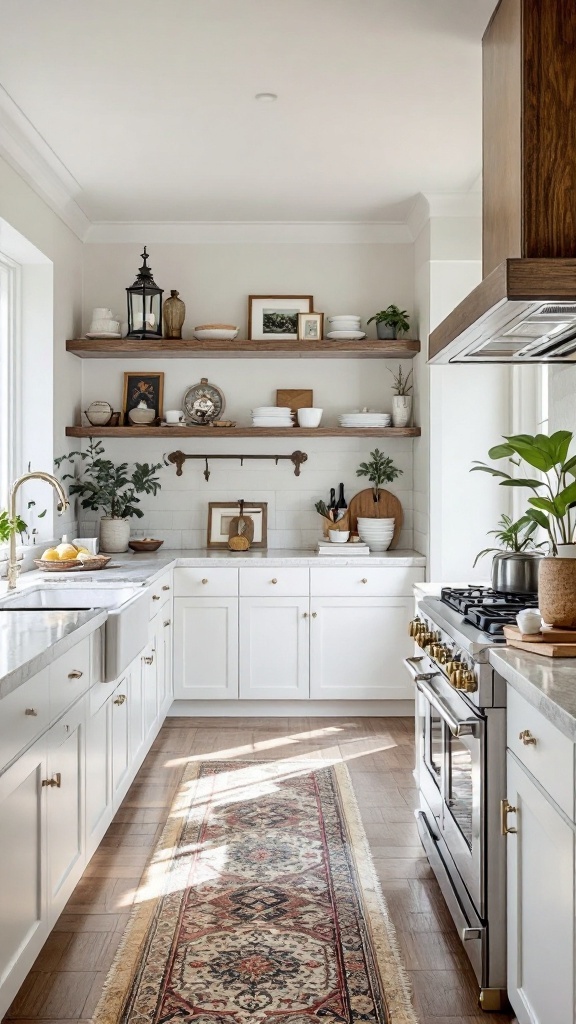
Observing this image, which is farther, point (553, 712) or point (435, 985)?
point (435, 985)

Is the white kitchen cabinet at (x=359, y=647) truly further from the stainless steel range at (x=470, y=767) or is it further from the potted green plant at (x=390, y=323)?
the stainless steel range at (x=470, y=767)

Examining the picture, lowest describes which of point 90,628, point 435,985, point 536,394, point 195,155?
point 435,985

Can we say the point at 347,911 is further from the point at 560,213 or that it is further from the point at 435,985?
the point at 560,213

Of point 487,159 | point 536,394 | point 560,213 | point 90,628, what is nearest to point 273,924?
point 90,628

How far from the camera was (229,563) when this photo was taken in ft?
15.7

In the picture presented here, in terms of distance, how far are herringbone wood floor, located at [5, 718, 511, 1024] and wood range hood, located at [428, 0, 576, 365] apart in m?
1.73

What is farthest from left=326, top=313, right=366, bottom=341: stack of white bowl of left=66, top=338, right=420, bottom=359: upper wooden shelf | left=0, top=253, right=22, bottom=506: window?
left=0, top=253, right=22, bottom=506: window

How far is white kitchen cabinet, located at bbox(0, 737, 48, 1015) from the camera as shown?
193 cm

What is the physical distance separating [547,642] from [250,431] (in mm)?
3108

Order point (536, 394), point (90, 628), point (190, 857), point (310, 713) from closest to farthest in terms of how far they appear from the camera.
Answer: point (90, 628), point (190, 857), point (536, 394), point (310, 713)

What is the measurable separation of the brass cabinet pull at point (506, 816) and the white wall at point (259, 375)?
3271 mm

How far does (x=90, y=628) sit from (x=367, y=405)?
2.97 metres

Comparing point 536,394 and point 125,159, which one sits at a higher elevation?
point 125,159

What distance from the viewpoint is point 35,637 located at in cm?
242
